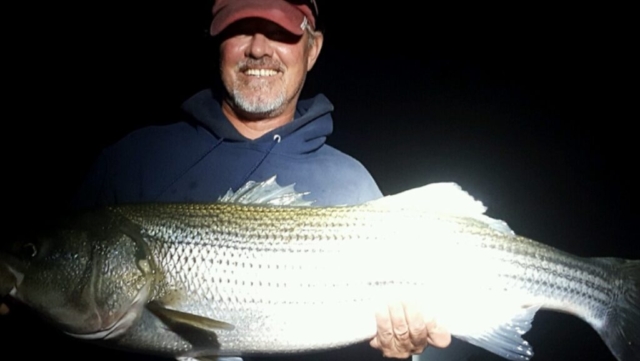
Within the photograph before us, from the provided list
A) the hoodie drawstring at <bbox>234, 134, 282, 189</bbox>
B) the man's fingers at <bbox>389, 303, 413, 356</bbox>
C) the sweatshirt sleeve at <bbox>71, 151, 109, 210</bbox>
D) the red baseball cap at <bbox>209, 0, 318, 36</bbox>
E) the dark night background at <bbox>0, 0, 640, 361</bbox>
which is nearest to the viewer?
the man's fingers at <bbox>389, 303, 413, 356</bbox>

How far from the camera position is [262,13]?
2135 mm

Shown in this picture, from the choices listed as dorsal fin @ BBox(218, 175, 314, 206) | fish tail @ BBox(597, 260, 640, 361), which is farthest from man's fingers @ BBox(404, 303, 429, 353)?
fish tail @ BBox(597, 260, 640, 361)

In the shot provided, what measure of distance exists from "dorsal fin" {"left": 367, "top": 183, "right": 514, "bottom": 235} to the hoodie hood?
1.91 ft

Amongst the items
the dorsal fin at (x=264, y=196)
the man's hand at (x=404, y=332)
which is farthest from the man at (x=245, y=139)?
the man's hand at (x=404, y=332)

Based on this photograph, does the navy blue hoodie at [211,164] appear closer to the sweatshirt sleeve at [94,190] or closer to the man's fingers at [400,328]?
the sweatshirt sleeve at [94,190]

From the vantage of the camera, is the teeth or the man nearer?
the man

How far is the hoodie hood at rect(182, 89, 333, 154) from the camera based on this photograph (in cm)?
209

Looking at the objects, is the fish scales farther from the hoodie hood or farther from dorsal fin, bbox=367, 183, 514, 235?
the hoodie hood

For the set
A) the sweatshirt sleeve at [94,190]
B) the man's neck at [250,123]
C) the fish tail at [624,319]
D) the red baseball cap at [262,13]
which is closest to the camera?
the fish tail at [624,319]

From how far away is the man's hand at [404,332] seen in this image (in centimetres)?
159

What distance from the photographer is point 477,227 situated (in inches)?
67.7

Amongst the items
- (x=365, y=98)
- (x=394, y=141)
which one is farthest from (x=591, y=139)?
(x=365, y=98)

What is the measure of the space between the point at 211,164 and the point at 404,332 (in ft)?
3.53

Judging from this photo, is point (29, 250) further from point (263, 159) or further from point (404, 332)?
point (404, 332)
